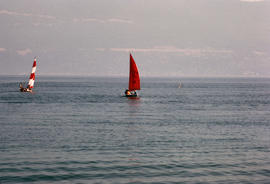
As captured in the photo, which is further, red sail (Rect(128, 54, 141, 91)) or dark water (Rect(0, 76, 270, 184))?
red sail (Rect(128, 54, 141, 91))

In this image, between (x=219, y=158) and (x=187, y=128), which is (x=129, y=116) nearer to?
(x=187, y=128)

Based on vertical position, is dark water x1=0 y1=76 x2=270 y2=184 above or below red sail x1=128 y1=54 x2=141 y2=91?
below

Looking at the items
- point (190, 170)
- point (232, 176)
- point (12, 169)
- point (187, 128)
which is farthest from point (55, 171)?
point (187, 128)

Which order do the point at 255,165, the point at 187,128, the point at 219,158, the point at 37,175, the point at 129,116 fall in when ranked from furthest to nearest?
the point at 129,116, the point at 187,128, the point at 219,158, the point at 255,165, the point at 37,175

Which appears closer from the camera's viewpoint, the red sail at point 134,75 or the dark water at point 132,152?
the dark water at point 132,152

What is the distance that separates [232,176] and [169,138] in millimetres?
15049

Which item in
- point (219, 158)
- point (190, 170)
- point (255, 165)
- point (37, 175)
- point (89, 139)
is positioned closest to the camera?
point (37, 175)

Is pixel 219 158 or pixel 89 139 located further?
pixel 89 139

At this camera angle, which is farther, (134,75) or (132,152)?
(134,75)

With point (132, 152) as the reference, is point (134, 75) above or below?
above

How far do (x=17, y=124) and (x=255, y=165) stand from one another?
3339cm

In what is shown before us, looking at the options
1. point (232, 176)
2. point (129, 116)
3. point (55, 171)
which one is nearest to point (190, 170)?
point (232, 176)

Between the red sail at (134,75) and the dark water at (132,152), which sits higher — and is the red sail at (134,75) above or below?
above

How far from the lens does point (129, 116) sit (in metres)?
63.7
